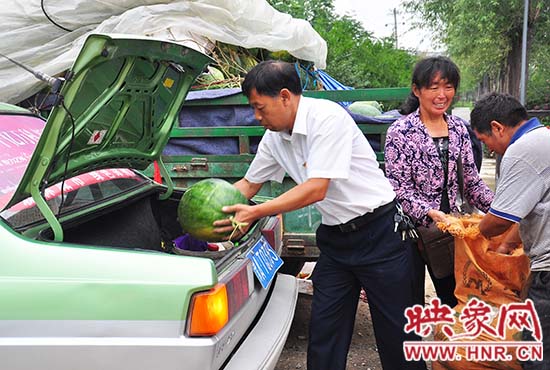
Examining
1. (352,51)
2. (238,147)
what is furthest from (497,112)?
(352,51)

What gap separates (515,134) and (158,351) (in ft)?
6.23

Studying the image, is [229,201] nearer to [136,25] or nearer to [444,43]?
[136,25]

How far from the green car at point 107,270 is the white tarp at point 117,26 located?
2.03m

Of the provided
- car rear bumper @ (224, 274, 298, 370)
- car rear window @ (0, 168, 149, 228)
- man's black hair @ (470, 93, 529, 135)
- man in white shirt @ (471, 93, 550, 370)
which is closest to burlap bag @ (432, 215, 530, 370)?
man in white shirt @ (471, 93, 550, 370)

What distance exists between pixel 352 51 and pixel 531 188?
40.5 feet

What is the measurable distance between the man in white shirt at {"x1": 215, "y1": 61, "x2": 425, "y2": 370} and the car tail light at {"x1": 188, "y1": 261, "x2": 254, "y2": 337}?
1.41 ft

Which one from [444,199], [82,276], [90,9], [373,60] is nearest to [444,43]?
[373,60]

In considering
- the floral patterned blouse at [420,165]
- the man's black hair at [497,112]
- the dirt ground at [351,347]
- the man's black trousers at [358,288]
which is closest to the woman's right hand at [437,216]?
the floral patterned blouse at [420,165]

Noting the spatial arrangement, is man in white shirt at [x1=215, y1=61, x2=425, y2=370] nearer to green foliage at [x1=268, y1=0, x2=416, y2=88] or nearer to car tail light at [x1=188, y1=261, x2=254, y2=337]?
car tail light at [x1=188, y1=261, x2=254, y2=337]

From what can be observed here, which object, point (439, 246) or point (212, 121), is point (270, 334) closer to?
point (439, 246)

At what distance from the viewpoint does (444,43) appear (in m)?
17.7

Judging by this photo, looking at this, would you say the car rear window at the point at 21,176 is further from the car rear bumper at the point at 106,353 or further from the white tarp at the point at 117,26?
the white tarp at the point at 117,26

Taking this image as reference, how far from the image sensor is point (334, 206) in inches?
101

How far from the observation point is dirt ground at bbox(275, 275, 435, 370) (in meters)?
3.56
